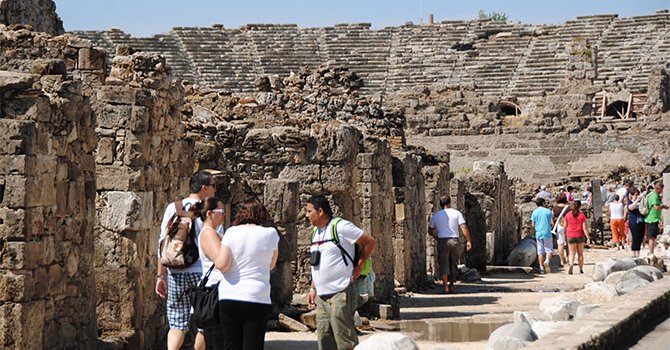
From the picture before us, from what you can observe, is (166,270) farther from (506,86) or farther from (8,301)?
(506,86)

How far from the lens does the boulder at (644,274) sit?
13.6 m

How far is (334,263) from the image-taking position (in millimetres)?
8414

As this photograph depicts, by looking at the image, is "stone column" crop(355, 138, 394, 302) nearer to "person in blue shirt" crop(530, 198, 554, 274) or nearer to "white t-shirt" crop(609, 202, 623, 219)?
"person in blue shirt" crop(530, 198, 554, 274)

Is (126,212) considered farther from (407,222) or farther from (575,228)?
(575,228)

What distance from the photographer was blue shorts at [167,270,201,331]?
8219 millimetres

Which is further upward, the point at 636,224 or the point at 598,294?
the point at 636,224

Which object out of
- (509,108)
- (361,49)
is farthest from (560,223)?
(361,49)

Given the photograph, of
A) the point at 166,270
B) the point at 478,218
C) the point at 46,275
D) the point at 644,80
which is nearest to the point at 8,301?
the point at 46,275

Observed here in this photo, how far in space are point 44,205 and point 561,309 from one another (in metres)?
5.20

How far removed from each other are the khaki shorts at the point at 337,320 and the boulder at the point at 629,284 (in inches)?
197

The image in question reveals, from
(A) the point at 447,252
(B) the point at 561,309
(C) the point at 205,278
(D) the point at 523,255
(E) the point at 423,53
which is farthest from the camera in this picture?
(E) the point at 423,53

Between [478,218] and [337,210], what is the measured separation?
822 centimetres

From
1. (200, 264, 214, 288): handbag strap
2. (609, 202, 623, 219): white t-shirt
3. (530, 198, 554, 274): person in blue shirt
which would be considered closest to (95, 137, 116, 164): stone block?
(200, 264, 214, 288): handbag strap

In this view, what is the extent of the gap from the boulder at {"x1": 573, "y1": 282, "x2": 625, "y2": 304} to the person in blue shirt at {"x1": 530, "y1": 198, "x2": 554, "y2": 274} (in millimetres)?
6558
